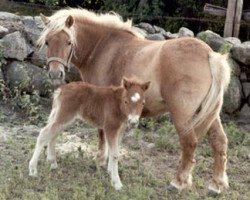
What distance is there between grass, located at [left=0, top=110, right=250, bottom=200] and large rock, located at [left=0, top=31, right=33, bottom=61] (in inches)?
40.8

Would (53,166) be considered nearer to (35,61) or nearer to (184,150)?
(184,150)

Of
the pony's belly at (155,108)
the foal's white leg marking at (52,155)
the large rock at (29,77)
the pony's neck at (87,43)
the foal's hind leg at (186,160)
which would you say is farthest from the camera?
the large rock at (29,77)

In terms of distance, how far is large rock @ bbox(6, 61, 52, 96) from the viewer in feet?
28.1

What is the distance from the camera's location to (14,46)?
8.58 metres

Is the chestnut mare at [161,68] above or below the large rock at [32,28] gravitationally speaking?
above

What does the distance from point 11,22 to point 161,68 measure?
3.80 meters

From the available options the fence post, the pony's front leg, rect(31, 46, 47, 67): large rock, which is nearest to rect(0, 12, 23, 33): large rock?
rect(31, 46, 47, 67): large rock

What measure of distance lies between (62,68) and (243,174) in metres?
2.50

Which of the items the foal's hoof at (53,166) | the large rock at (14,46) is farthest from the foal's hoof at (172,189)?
the large rock at (14,46)

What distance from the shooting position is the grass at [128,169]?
5746 mm

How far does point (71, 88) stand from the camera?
6062 millimetres

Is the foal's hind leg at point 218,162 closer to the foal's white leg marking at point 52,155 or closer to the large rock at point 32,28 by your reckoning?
the foal's white leg marking at point 52,155

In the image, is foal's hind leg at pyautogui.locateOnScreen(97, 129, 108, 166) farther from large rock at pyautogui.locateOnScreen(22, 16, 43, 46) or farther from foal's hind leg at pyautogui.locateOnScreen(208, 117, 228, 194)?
large rock at pyautogui.locateOnScreen(22, 16, 43, 46)

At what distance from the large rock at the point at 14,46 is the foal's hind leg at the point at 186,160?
3.59 meters
